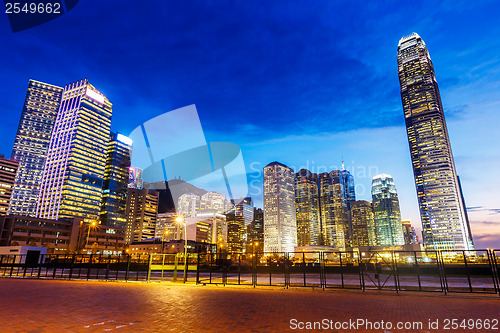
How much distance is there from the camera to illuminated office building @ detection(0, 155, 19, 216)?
6216 inches

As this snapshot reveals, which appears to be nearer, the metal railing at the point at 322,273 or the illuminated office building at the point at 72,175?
the metal railing at the point at 322,273

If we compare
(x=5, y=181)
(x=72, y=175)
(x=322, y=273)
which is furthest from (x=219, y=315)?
(x=72, y=175)

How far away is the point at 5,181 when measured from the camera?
162 metres

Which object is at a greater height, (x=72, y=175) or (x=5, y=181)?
(x=72, y=175)

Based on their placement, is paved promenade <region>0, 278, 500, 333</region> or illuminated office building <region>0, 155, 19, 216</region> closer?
paved promenade <region>0, 278, 500, 333</region>

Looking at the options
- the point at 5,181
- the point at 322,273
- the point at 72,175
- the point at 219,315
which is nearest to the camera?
the point at 219,315

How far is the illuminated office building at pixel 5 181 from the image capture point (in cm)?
15788

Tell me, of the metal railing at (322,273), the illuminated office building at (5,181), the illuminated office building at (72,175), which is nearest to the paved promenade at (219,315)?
the metal railing at (322,273)

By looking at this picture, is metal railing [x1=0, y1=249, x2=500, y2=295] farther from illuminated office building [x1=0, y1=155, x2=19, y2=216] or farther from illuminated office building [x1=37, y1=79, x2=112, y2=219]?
illuminated office building [x1=37, y1=79, x2=112, y2=219]

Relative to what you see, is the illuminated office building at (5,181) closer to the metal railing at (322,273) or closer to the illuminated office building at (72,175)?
the illuminated office building at (72,175)

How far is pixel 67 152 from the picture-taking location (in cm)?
18975

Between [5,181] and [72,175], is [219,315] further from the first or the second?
[72,175]

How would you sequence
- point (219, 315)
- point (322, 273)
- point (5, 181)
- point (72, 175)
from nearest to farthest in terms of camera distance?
1. point (219, 315)
2. point (322, 273)
3. point (5, 181)
4. point (72, 175)

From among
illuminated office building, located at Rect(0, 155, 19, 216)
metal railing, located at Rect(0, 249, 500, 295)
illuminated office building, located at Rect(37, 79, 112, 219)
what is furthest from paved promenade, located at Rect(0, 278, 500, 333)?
illuminated office building, located at Rect(37, 79, 112, 219)
